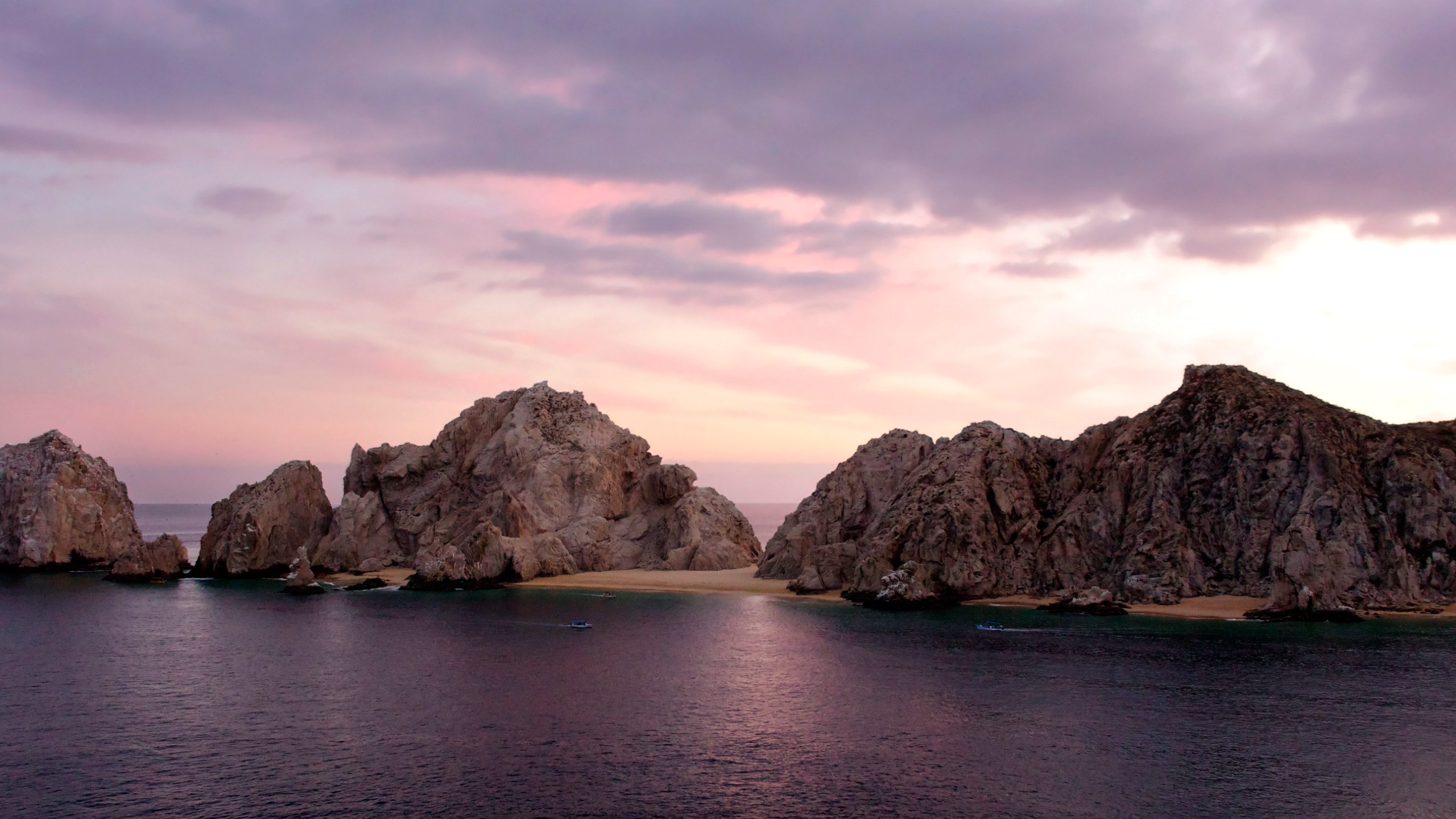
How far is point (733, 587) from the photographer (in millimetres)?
123625

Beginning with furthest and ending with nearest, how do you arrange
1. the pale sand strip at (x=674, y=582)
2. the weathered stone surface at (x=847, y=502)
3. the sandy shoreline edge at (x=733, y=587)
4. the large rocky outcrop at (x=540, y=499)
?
the large rocky outcrop at (x=540, y=499) → the weathered stone surface at (x=847, y=502) → the pale sand strip at (x=674, y=582) → the sandy shoreline edge at (x=733, y=587)

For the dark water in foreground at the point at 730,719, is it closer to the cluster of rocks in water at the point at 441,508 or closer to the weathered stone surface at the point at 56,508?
the cluster of rocks in water at the point at 441,508

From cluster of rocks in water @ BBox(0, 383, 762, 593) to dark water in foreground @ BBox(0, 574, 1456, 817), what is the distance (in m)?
52.2

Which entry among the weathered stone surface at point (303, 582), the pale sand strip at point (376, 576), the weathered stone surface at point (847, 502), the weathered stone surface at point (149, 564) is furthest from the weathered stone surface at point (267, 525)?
the weathered stone surface at point (847, 502)

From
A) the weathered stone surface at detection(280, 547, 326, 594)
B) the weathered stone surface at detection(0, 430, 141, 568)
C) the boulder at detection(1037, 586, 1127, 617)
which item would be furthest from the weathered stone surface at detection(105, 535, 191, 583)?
the boulder at detection(1037, 586, 1127, 617)

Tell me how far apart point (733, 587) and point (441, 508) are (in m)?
52.9

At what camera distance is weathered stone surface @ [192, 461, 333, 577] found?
Answer: 14275cm

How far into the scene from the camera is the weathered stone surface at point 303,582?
12075cm

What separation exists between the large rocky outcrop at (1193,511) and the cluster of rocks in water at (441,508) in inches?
1564

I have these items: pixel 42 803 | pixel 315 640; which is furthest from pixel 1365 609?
pixel 42 803

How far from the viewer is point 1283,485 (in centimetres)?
9862

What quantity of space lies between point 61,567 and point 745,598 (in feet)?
377

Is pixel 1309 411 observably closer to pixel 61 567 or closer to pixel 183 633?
pixel 183 633

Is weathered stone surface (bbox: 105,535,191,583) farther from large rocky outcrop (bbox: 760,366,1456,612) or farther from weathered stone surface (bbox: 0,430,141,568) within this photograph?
large rocky outcrop (bbox: 760,366,1456,612)
